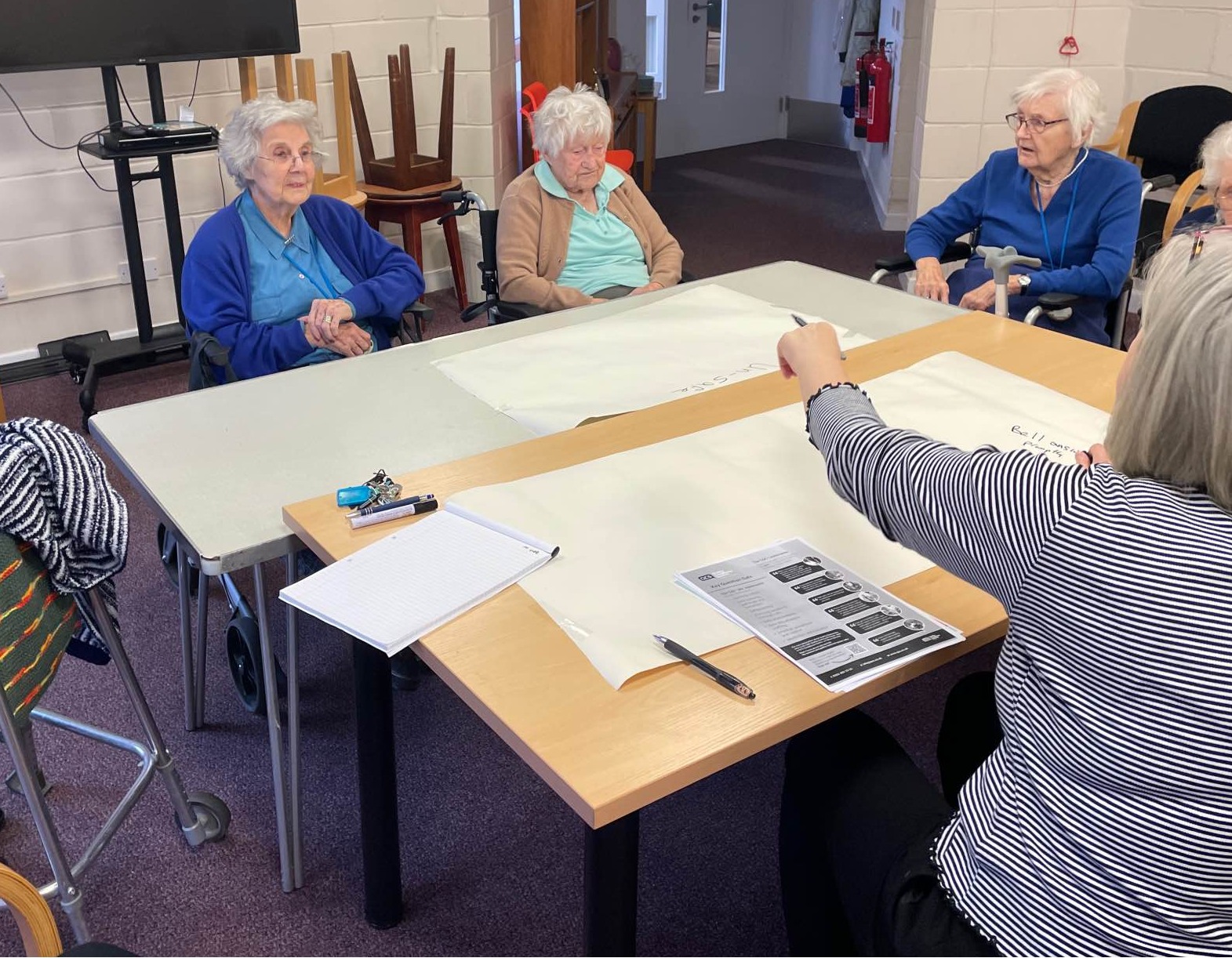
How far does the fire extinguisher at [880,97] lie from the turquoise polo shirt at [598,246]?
12.7 feet

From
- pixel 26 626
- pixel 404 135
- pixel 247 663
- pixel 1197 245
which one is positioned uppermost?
pixel 1197 245

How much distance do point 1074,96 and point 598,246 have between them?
123cm

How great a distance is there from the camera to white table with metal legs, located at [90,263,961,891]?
1639 millimetres

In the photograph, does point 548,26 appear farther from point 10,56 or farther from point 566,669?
point 566,669

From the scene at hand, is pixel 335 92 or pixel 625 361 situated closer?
pixel 625 361

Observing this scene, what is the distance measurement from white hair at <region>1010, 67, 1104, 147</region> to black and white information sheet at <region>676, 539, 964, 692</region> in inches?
75.0

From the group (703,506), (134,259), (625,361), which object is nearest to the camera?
(703,506)

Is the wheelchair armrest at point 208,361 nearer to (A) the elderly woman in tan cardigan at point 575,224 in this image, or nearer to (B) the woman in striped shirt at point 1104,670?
(A) the elderly woman in tan cardigan at point 575,224

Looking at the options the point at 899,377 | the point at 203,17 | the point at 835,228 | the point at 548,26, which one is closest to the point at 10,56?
the point at 203,17

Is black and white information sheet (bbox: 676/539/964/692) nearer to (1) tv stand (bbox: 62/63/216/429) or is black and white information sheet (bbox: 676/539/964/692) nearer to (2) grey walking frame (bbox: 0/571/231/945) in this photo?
(2) grey walking frame (bbox: 0/571/231/945)

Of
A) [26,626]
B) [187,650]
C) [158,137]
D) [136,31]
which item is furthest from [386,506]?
[136,31]

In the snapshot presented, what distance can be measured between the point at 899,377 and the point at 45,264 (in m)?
3.31

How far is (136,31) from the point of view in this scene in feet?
12.1

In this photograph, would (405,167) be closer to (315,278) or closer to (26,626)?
(315,278)
